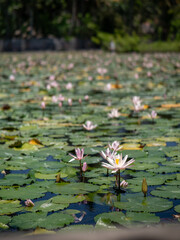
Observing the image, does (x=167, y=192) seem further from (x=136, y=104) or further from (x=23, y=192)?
(x=136, y=104)

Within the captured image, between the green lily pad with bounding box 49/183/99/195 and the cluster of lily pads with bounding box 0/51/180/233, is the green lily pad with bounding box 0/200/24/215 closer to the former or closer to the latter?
the cluster of lily pads with bounding box 0/51/180/233

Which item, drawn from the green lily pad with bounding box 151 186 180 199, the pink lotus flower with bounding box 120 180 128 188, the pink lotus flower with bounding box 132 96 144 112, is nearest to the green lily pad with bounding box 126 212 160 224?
the green lily pad with bounding box 151 186 180 199

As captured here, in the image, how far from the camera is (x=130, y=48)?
75.5ft

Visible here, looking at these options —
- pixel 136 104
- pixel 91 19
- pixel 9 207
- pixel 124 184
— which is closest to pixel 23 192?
pixel 9 207

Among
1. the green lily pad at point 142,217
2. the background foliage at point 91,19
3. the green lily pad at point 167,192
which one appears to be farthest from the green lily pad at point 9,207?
the background foliage at point 91,19

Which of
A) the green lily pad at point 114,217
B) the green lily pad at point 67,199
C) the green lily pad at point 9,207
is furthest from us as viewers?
the green lily pad at point 67,199

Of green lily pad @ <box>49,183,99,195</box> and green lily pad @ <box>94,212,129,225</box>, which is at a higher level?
green lily pad @ <box>94,212,129,225</box>

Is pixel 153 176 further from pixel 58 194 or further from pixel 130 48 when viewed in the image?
pixel 130 48

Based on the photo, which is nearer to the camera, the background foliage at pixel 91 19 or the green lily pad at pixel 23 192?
the green lily pad at pixel 23 192

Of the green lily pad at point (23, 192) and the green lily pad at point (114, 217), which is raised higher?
the green lily pad at point (114, 217)

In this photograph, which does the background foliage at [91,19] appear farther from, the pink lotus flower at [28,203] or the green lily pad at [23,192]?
the pink lotus flower at [28,203]

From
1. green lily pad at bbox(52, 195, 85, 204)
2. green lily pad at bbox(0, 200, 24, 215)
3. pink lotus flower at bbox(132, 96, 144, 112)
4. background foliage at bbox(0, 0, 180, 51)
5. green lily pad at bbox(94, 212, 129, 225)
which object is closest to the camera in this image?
green lily pad at bbox(94, 212, 129, 225)

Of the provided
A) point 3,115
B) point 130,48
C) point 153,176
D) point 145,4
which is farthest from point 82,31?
point 153,176

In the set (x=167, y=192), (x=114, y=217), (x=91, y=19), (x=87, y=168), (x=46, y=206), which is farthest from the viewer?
(x=91, y=19)
